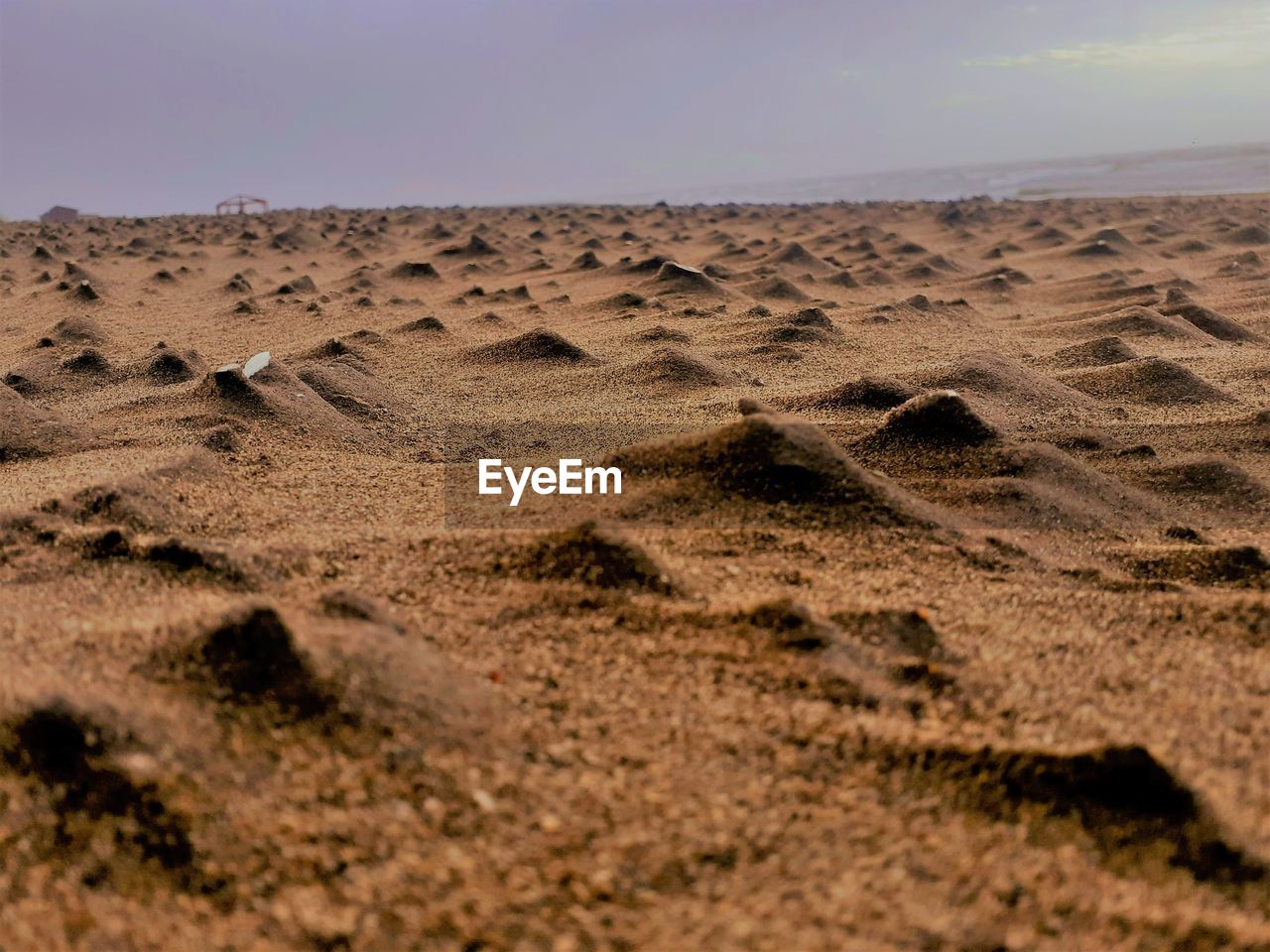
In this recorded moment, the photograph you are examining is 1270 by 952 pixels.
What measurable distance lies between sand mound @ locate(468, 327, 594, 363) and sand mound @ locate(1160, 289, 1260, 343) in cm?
442

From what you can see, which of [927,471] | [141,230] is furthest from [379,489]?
[141,230]

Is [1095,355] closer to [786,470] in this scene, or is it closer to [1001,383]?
[1001,383]

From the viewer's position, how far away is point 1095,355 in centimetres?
624

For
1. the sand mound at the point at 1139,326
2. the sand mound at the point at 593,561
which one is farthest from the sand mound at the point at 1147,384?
the sand mound at the point at 593,561

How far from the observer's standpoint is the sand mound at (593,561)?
2318 millimetres

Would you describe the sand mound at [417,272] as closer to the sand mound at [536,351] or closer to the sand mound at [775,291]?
the sand mound at [775,291]

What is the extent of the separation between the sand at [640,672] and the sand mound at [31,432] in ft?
0.06

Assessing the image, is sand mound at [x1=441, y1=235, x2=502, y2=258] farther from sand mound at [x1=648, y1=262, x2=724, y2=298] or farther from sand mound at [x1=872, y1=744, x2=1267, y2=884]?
sand mound at [x1=872, y1=744, x2=1267, y2=884]

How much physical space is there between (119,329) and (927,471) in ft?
22.7

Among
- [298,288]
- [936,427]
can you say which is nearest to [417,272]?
[298,288]

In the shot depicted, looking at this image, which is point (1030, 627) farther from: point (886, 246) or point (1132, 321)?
point (886, 246)

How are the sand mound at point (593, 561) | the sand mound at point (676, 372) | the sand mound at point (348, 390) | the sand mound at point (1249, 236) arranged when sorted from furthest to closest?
the sand mound at point (1249, 236), the sand mound at point (676, 372), the sand mound at point (348, 390), the sand mound at point (593, 561)

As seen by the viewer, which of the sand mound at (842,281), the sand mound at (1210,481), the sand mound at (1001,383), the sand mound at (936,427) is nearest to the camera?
the sand mound at (1210,481)

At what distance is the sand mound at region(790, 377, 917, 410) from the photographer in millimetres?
4781
